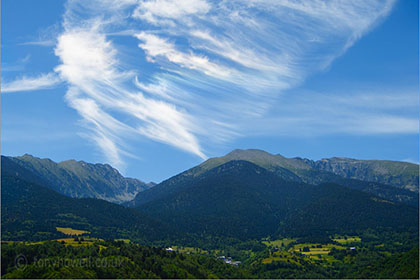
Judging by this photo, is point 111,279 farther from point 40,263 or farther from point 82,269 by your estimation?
point 40,263

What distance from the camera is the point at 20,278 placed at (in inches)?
7101

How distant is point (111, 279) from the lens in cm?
19962

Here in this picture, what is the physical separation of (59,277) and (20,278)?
18154 millimetres

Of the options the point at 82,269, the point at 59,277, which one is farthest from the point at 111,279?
the point at 59,277

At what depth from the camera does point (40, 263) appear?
19850cm

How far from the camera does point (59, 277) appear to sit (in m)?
178

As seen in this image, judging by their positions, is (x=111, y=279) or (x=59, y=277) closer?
(x=59, y=277)

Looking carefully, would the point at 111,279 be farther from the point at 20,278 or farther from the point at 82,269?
the point at 20,278

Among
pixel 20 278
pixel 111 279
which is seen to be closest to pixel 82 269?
pixel 111 279

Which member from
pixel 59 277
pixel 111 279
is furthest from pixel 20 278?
pixel 111 279

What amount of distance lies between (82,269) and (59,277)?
19109mm

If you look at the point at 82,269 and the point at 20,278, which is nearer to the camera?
the point at 20,278

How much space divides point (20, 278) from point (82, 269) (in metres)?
27.2

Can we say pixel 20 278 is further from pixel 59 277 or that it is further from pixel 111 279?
pixel 111 279
